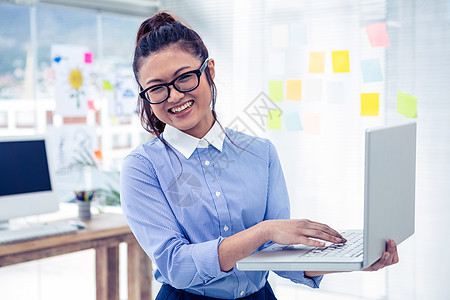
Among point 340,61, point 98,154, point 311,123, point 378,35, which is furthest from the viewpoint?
point 98,154

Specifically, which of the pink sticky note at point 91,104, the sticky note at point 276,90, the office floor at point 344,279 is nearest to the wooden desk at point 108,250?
the office floor at point 344,279

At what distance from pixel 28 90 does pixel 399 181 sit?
267 centimetres

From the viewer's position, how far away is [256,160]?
4.60 feet

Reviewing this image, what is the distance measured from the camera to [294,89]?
3326mm

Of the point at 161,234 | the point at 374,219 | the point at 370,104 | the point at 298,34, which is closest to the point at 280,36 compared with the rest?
the point at 298,34

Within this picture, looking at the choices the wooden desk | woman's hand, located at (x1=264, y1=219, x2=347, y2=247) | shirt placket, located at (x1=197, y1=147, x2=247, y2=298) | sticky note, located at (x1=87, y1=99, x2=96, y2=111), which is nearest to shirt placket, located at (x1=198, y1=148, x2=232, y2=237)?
shirt placket, located at (x1=197, y1=147, x2=247, y2=298)

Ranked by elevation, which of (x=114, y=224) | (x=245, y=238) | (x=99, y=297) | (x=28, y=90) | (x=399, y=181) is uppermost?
(x=28, y=90)

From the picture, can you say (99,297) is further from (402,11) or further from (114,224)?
(402,11)

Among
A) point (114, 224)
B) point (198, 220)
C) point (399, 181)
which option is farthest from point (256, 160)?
point (114, 224)

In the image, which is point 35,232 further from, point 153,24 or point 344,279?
point 344,279

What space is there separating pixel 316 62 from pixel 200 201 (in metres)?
2.12

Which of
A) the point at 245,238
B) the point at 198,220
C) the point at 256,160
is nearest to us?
the point at 245,238

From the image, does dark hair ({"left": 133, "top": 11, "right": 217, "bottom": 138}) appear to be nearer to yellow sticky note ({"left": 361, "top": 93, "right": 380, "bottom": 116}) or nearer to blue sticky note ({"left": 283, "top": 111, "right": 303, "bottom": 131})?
yellow sticky note ({"left": 361, "top": 93, "right": 380, "bottom": 116})

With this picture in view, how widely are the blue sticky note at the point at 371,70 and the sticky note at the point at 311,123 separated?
36 centimetres
